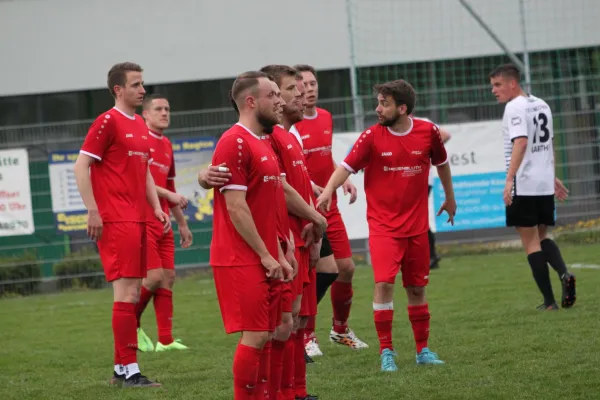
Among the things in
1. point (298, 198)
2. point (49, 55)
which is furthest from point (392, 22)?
point (298, 198)

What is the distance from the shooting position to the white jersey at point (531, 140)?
34.8 ft

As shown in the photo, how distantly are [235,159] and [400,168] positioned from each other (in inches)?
104

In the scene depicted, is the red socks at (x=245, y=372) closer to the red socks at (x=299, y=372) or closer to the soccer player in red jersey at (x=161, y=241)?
the red socks at (x=299, y=372)

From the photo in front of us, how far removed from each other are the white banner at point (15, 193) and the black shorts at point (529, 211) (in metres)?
8.88

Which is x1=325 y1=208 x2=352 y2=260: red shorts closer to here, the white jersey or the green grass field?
the green grass field

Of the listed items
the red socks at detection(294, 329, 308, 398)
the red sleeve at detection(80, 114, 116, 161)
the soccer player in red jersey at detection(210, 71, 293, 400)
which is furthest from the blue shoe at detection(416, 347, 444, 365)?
the red sleeve at detection(80, 114, 116, 161)

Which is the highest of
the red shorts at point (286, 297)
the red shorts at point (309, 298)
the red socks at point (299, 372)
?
the red shorts at point (286, 297)

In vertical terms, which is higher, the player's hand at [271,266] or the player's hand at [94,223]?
the player's hand at [94,223]

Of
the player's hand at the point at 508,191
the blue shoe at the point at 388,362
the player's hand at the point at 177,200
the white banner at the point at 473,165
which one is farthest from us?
the white banner at the point at 473,165

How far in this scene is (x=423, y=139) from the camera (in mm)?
8125

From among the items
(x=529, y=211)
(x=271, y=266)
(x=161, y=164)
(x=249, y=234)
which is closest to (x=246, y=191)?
(x=249, y=234)

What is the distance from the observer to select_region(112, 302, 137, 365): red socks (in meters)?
7.91

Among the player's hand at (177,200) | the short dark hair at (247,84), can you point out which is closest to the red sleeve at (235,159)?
the short dark hair at (247,84)

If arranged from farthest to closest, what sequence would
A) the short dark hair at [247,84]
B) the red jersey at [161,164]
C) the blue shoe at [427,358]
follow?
the red jersey at [161,164]
the blue shoe at [427,358]
the short dark hair at [247,84]
